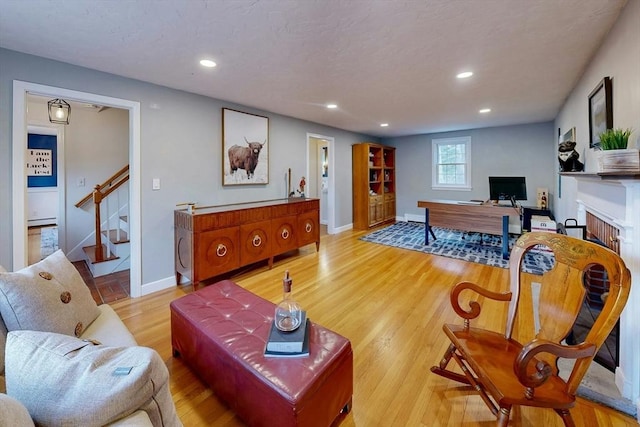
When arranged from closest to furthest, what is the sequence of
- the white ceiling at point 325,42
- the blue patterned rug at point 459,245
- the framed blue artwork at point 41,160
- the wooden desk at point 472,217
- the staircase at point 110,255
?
1. the white ceiling at point 325,42
2. the staircase at point 110,255
3. the blue patterned rug at point 459,245
4. the wooden desk at point 472,217
5. the framed blue artwork at point 41,160

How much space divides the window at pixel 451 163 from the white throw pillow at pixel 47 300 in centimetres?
703

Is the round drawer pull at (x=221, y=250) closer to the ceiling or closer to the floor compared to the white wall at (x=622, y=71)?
closer to the floor

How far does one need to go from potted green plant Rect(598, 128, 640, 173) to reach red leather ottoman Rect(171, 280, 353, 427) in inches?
67.0

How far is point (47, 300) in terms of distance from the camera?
1.31 metres

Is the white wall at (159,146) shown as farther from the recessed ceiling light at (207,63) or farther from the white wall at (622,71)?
the white wall at (622,71)

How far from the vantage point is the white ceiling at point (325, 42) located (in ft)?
5.79

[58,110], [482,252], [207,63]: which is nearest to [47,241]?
[58,110]

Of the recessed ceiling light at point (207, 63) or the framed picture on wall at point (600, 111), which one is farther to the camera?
the recessed ceiling light at point (207, 63)

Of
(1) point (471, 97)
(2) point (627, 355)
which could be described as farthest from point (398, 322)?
(1) point (471, 97)

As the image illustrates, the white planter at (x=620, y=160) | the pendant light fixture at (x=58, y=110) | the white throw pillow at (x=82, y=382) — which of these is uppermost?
the pendant light fixture at (x=58, y=110)

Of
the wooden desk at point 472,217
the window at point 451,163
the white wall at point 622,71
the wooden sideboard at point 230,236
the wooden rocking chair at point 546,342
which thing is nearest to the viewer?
the wooden rocking chair at point 546,342

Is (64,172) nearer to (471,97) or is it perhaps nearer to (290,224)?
(290,224)

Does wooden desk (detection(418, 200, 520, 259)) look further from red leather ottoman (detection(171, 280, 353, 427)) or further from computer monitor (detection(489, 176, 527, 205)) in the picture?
red leather ottoman (detection(171, 280, 353, 427))

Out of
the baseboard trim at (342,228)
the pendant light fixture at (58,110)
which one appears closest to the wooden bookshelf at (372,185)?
the baseboard trim at (342,228)
